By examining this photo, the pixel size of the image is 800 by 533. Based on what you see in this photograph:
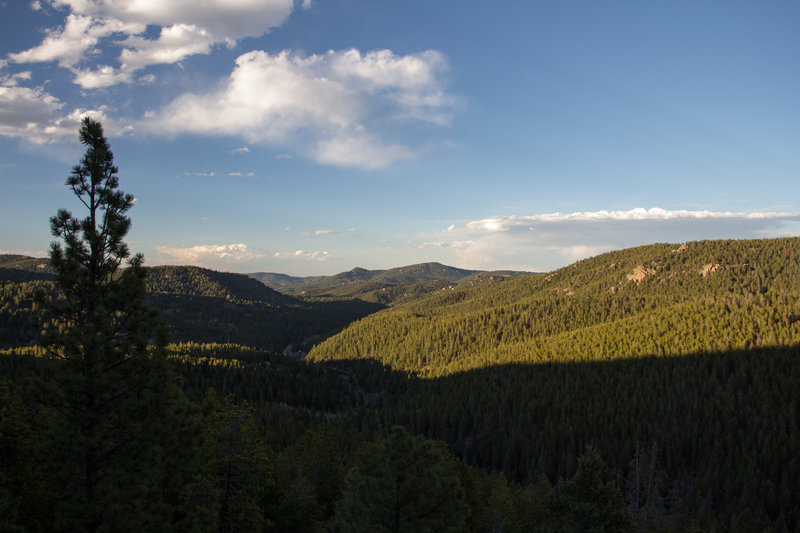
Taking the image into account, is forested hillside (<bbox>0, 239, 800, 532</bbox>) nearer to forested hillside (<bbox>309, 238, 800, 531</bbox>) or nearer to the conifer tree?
forested hillside (<bbox>309, 238, 800, 531</bbox>)

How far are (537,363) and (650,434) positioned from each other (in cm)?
5520

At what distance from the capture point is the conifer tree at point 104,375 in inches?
563

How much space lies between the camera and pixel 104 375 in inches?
594

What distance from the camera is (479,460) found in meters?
117

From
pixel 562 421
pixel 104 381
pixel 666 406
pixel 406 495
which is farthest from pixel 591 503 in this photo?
pixel 666 406

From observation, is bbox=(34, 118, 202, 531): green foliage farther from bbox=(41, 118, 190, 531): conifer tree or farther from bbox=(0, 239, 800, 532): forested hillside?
bbox=(0, 239, 800, 532): forested hillside

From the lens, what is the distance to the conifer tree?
47.0 feet

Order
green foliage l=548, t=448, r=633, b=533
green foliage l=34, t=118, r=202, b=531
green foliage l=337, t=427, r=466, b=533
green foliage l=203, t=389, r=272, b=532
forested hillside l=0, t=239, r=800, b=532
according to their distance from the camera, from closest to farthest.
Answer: green foliage l=34, t=118, r=202, b=531 → green foliage l=337, t=427, r=466, b=533 → green foliage l=548, t=448, r=633, b=533 → green foliage l=203, t=389, r=272, b=532 → forested hillside l=0, t=239, r=800, b=532

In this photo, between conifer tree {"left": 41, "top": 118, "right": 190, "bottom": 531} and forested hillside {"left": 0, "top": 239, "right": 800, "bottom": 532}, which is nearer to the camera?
conifer tree {"left": 41, "top": 118, "right": 190, "bottom": 531}

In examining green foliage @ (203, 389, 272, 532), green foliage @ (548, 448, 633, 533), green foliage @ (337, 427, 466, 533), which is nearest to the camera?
green foliage @ (337, 427, 466, 533)

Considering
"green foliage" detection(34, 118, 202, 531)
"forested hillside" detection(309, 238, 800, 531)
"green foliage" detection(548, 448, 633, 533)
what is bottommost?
"forested hillside" detection(309, 238, 800, 531)

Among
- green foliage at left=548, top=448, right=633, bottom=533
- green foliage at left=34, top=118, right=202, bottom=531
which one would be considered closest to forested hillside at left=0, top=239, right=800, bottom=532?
green foliage at left=548, top=448, right=633, bottom=533

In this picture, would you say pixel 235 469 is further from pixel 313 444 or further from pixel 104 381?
pixel 313 444

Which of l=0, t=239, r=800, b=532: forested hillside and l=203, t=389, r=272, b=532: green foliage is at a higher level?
l=203, t=389, r=272, b=532: green foliage
